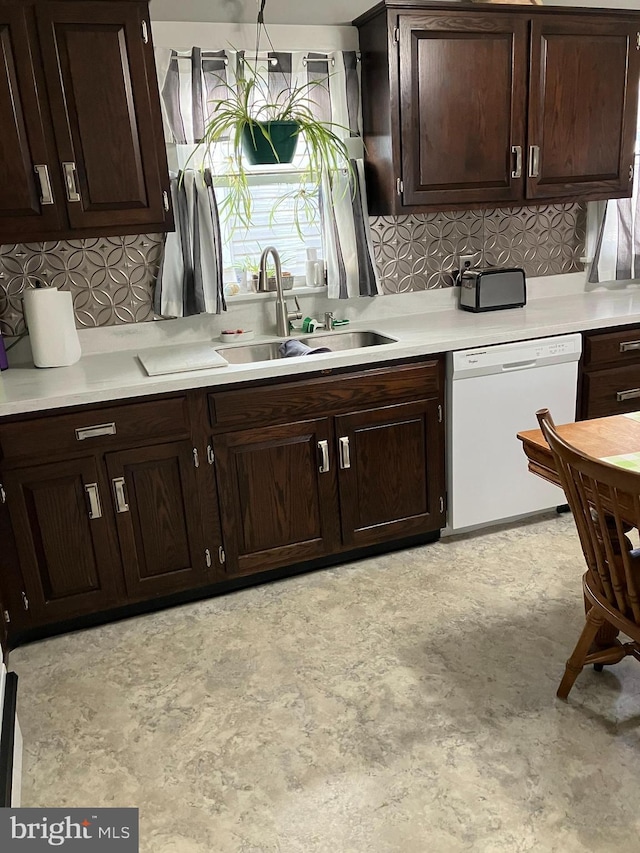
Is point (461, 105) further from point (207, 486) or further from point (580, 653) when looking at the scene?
point (580, 653)

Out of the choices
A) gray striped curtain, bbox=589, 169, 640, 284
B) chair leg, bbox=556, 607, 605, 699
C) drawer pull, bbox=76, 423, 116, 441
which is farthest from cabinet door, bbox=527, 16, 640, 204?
drawer pull, bbox=76, 423, 116, 441

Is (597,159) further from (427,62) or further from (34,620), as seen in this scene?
(34,620)

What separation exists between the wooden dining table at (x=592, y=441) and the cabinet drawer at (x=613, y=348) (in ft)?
3.42

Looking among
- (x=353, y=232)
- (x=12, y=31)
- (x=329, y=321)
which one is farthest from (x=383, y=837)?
(x=12, y=31)

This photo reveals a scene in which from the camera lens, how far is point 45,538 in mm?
2496

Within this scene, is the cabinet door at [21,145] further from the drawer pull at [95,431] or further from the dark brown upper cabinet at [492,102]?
the dark brown upper cabinet at [492,102]

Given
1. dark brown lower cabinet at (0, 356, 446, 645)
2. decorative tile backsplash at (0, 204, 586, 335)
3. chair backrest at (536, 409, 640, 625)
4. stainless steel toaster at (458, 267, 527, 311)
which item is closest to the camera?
chair backrest at (536, 409, 640, 625)

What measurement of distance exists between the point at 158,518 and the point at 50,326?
Result: 0.84m

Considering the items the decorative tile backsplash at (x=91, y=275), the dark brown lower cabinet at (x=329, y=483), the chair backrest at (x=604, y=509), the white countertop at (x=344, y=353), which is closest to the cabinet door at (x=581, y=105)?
the white countertop at (x=344, y=353)

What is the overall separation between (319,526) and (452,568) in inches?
22.8

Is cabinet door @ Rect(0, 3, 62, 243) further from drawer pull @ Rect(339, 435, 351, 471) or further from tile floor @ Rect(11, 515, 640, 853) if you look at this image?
tile floor @ Rect(11, 515, 640, 853)

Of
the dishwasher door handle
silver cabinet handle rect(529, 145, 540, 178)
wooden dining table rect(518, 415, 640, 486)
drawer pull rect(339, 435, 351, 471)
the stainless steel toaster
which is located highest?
silver cabinet handle rect(529, 145, 540, 178)

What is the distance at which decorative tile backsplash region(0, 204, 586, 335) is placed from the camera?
2824mm

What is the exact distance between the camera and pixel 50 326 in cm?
270
